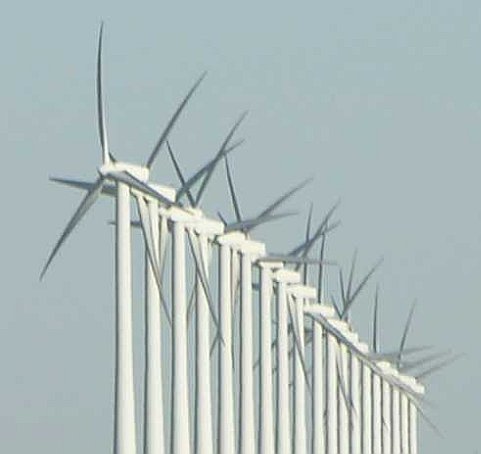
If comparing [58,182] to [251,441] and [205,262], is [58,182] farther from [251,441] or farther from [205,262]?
[251,441]

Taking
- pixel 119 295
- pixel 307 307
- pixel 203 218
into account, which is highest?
pixel 307 307

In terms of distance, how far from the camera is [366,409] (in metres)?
191

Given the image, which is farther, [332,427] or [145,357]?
[332,427]

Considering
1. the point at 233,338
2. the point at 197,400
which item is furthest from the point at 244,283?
the point at 197,400

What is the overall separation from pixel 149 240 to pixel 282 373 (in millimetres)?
36165

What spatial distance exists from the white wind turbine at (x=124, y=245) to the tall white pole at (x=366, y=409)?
73.3 metres

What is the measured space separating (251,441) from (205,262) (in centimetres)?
1555

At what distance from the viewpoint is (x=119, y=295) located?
364ft

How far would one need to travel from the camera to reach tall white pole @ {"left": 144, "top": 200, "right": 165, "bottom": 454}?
114812 mm

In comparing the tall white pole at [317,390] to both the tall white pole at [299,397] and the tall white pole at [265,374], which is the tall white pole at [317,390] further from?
the tall white pole at [265,374]

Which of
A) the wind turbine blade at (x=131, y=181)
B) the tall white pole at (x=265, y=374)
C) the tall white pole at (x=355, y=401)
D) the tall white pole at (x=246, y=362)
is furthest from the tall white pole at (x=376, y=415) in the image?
the wind turbine blade at (x=131, y=181)

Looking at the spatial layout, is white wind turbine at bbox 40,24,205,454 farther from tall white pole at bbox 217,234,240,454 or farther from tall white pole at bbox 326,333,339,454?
tall white pole at bbox 326,333,339,454

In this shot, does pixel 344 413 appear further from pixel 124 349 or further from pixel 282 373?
pixel 124 349

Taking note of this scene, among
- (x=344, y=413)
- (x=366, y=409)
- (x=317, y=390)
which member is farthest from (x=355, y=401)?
(x=317, y=390)
